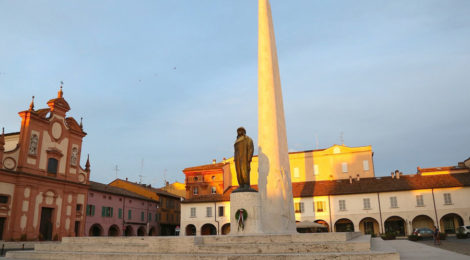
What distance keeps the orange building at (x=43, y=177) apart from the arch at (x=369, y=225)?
23002 millimetres

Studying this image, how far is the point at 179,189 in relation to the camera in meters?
55.4

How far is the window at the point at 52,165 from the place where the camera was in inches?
1060

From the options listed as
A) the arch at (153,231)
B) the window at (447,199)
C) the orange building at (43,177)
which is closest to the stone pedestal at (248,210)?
the orange building at (43,177)

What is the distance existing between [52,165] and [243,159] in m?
20.8

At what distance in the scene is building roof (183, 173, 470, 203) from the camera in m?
29.3

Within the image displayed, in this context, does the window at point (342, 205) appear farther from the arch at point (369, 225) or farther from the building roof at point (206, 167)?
the building roof at point (206, 167)

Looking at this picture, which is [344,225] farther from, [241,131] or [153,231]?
[241,131]

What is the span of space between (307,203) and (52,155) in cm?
2072

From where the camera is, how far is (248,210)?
1116 cm

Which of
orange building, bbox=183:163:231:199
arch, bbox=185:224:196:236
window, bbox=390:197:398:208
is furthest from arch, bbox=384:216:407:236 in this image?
orange building, bbox=183:163:231:199

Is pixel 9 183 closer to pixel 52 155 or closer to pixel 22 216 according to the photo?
pixel 22 216

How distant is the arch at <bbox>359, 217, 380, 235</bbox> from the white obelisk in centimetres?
1924

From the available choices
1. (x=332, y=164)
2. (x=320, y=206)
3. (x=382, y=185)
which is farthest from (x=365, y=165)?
(x=320, y=206)

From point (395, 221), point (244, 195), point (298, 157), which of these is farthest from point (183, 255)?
point (298, 157)
